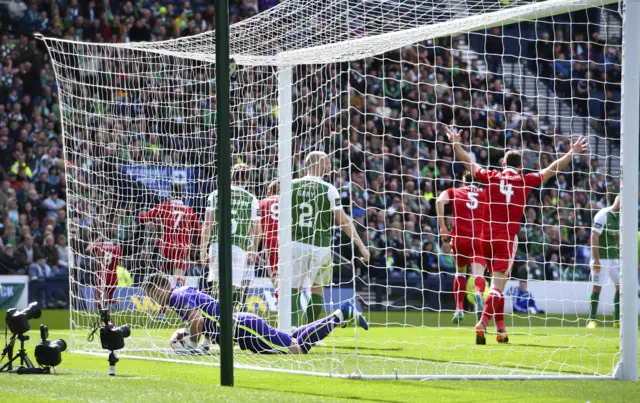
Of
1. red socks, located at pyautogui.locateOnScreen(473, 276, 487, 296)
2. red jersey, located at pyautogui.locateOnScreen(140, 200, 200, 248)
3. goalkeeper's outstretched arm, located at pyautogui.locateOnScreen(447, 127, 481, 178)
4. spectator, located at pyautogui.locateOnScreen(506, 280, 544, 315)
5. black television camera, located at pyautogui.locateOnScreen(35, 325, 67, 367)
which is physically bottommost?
spectator, located at pyautogui.locateOnScreen(506, 280, 544, 315)

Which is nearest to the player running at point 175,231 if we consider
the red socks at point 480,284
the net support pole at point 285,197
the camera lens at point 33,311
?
the net support pole at point 285,197

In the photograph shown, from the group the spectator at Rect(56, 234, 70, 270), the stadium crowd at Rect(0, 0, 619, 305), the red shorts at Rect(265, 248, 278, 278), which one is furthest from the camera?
the stadium crowd at Rect(0, 0, 619, 305)

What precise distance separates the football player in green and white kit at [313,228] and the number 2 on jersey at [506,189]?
186 cm

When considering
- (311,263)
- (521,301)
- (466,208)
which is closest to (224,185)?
(311,263)

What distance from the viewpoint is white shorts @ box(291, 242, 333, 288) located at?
10.0 m

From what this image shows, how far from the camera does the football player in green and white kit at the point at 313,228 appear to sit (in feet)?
32.4

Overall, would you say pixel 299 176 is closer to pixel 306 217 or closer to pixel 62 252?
pixel 306 217

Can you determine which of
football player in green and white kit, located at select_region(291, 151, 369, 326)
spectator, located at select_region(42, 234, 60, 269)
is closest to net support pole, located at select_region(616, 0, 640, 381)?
football player in green and white kit, located at select_region(291, 151, 369, 326)

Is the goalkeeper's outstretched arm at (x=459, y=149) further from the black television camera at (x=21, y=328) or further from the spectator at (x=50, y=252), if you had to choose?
the spectator at (x=50, y=252)

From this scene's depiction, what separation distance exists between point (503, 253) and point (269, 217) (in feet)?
8.73

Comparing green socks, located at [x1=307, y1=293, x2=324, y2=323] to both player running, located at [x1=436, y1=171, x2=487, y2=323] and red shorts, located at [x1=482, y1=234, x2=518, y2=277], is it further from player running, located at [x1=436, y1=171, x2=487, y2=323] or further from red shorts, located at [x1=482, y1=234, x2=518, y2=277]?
player running, located at [x1=436, y1=171, x2=487, y2=323]

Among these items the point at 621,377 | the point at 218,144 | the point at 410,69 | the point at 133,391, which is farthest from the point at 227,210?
the point at 410,69

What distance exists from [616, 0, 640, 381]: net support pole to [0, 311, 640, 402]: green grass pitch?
321mm

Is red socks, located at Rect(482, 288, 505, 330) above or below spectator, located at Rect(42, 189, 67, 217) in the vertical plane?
above
